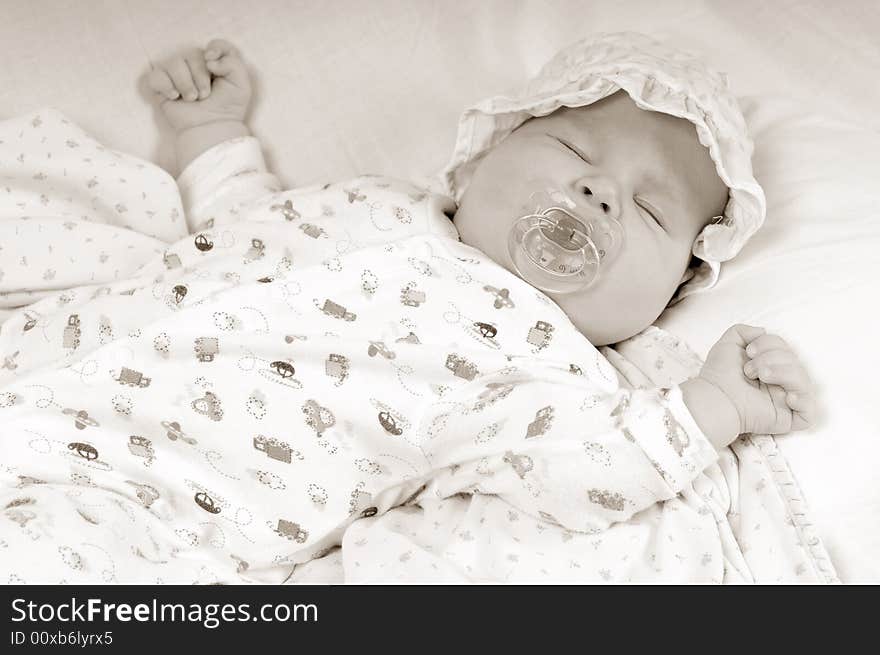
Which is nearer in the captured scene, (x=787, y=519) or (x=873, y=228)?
(x=787, y=519)

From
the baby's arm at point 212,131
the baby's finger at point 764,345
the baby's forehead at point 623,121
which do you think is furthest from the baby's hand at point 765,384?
the baby's arm at point 212,131

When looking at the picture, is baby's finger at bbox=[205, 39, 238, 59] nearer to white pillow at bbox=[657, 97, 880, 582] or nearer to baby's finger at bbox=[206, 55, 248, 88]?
baby's finger at bbox=[206, 55, 248, 88]

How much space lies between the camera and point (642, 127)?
141 cm

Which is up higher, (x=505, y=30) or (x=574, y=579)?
(x=505, y=30)

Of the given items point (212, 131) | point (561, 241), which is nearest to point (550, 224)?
point (561, 241)

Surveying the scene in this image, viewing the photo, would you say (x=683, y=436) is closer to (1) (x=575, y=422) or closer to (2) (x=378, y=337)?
(1) (x=575, y=422)

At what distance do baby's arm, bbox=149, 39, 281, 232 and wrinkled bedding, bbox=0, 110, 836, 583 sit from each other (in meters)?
0.23

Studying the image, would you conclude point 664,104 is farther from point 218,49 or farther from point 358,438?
point 218,49

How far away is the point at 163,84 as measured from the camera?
1.71m

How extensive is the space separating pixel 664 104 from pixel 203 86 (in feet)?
2.53

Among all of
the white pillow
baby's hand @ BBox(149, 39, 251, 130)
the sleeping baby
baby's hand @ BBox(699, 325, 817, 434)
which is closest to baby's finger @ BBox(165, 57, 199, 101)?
baby's hand @ BBox(149, 39, 251, 130)

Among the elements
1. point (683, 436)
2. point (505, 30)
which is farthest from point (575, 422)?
point (505, 30)

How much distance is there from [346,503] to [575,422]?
309 mm

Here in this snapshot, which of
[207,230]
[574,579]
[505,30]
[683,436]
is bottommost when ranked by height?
[574,579]
